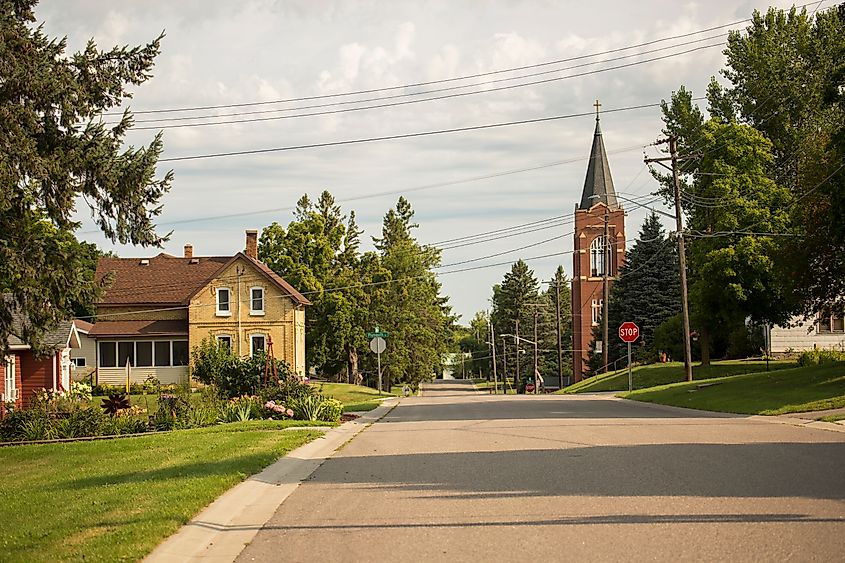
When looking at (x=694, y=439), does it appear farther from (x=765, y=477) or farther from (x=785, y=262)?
(x=785, y=262)

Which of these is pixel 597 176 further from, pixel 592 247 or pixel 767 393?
pixel 767 393

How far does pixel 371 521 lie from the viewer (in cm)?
1061

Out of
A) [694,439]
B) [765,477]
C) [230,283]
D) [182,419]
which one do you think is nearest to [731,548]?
[765,477]

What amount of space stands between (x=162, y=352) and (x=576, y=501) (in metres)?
51.7

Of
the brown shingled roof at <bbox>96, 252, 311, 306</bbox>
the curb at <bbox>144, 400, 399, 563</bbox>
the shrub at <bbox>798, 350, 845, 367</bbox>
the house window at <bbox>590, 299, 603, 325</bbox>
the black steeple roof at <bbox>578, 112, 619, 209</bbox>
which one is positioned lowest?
the curb at <bbox>144, 400, 399, 563</bbox>

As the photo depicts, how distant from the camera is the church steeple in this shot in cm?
9431

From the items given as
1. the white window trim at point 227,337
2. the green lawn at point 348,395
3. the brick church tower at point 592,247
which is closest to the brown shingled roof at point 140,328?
the white window trim at point 227,337

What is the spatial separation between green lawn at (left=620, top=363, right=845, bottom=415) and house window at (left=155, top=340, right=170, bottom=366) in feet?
98.4

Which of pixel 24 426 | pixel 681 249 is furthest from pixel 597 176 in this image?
pixel 24 426

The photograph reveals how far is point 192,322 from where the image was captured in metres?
59.8

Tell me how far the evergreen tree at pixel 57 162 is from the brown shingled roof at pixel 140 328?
124ft

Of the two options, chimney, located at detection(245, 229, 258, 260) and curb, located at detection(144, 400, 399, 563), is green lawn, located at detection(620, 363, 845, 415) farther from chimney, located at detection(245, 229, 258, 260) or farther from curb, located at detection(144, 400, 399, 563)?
chimney, located at detection(245, 229, 258, 260)

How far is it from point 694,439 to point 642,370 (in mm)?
38643

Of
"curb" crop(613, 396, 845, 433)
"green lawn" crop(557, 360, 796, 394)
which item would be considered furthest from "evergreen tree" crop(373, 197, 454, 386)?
"curb" crop(613, 396, 845, 433)
